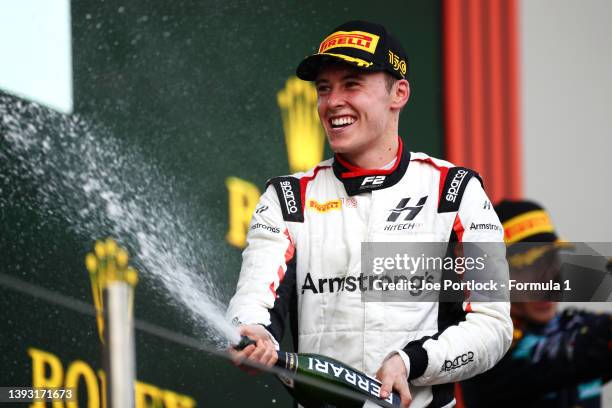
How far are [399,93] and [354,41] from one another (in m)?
0.21

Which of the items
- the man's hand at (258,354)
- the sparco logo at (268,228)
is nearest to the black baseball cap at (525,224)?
the sparco logo at (268,228)

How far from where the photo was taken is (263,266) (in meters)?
2.59

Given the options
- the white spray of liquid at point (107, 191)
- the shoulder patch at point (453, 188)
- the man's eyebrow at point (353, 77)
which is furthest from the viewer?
the white spray of liquid at point (107, 191)

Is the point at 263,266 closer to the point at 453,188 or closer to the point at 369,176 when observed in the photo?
the point at 369,176

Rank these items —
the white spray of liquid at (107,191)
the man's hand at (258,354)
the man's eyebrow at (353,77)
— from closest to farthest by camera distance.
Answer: the man's hand at (258,354)
the man's eyebrow at (353,77)
the white spray of liquid at (107,191)

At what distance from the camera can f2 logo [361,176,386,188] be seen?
8.84ft

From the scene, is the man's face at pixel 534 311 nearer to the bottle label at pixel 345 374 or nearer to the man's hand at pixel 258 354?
the bottle label at pixel 345 374

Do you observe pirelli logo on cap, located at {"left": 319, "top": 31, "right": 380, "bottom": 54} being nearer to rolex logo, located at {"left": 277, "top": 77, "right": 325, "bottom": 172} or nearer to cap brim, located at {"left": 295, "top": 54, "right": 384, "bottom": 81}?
cap brim, located at {"left": 295, "top": 54, "right": 384, "bottom": 81}

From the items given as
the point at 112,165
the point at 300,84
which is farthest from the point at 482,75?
the point at 112,165

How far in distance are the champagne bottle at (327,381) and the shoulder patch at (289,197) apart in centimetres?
41

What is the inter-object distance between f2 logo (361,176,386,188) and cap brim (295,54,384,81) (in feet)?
0.87

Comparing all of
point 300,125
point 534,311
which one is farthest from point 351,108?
point 300,125

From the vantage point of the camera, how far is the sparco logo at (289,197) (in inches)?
106

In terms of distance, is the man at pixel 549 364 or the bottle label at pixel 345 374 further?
the man at pixel 549 364
